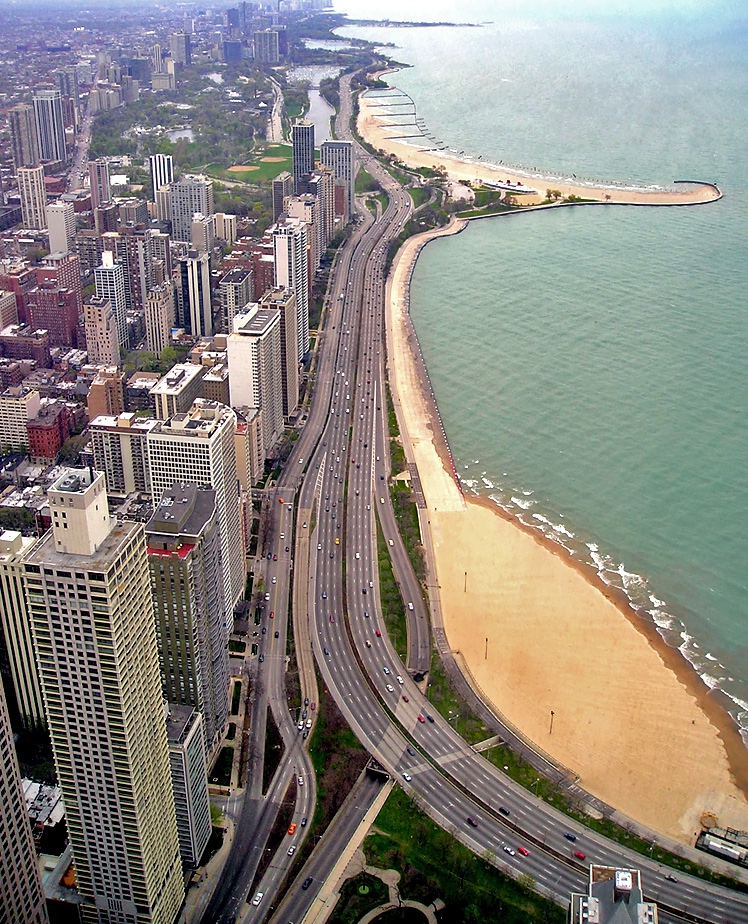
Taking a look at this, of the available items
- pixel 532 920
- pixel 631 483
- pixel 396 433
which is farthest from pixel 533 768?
pixel 396 433

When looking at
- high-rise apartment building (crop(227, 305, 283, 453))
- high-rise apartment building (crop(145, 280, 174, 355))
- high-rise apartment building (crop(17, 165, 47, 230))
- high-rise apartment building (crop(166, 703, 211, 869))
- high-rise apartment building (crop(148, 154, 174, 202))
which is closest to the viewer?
high-rise apartment building (crop(166, 703, 211, 869))

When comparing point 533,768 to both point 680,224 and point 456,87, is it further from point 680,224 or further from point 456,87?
point 456,87

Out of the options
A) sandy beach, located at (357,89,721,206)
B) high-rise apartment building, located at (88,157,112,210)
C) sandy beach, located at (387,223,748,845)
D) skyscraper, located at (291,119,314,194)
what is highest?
skyscraper, located at (291,119,314,194)

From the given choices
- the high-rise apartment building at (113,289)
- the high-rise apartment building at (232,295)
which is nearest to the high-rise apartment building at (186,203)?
the high-rise apartment building at (232,295)

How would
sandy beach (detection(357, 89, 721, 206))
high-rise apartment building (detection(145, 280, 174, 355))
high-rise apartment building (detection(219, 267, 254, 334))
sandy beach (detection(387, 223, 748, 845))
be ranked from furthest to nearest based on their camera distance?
sandy beach (detection(357, 89, 721, 206)), high-rise apartment building (detection(219, 267, 254, 334)), high-rise apartment building (detection(145, 280, 174, 355)), sandy beach (detection(387, 223, 748, 845))

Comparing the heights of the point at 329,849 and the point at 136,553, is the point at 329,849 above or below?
below

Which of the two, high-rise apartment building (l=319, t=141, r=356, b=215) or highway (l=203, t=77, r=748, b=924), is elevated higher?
high-rise apartment building (l=319, t=141, r=356, b=215)

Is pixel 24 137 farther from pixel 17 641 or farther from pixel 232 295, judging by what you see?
pixel 17 641

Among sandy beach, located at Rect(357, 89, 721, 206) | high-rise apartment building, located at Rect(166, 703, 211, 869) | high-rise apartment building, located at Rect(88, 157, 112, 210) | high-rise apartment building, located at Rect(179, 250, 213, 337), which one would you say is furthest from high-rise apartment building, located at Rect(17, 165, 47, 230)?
high-rise apartment building, located at Rect(166, 703, 211, 869)

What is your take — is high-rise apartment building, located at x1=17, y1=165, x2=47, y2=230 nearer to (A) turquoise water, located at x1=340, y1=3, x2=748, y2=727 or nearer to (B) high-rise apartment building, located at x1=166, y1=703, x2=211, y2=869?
(A) turquoise water, located at x1=340, y1=3, x2=748, y2=727
